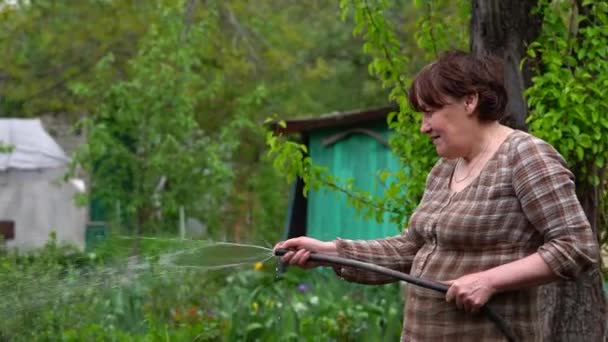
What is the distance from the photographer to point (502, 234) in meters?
3.66

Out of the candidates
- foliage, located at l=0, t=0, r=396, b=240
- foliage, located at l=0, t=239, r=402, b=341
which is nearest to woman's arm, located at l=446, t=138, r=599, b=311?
foliage, located at l=0, t=239, r=402, b=341

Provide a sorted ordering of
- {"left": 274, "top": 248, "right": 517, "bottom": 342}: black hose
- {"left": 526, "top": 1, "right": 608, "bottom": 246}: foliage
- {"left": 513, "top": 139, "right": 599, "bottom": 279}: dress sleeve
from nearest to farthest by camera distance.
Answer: {"left": 513, "top": 139, "right": 599, "bottom": 279}: dress sleeve → {"left": 274, "top": 248, "right": 517, "bottom": 342}: black hose → {"left": 526, "top": 1, "right": 608, "bottom": 246}: foliage

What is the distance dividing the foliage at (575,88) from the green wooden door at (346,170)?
7693 mm

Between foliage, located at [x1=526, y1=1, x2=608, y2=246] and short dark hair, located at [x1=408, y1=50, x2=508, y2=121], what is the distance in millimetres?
1923

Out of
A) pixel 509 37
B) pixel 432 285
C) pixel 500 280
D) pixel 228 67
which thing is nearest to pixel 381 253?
pixel 432 285

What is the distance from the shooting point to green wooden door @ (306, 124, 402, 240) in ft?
47.2

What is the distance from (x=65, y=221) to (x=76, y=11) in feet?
13.4

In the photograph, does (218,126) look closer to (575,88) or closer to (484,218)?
(575,88)

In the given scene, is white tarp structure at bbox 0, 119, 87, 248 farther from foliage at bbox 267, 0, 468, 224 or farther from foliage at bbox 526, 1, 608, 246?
foliage at bbox 526, 1, 608, 246

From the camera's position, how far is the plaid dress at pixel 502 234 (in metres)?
3.57

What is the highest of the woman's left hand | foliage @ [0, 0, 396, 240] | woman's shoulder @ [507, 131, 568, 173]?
foliage @ [0, 0, 396, 240]

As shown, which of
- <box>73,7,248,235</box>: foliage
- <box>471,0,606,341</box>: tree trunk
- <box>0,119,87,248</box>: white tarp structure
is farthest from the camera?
<box>0,119,87,248</box>: white tarp structure

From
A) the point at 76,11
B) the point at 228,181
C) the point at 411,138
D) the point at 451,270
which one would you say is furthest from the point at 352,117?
the point at 76,11

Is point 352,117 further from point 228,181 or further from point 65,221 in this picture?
point 65,221
